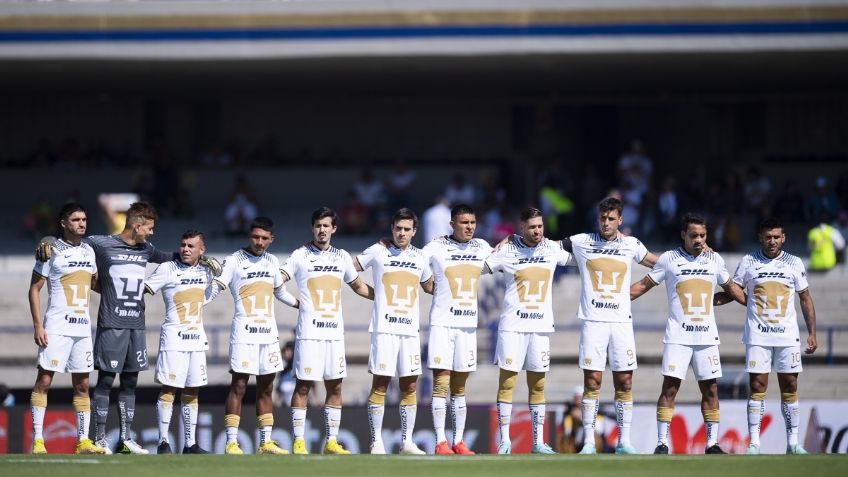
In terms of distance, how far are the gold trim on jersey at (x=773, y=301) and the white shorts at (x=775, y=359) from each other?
0.31m

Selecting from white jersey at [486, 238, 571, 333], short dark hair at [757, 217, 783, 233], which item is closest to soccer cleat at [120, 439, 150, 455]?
white jersey at [486, 238, 571, 333]

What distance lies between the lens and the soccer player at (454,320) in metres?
13.9

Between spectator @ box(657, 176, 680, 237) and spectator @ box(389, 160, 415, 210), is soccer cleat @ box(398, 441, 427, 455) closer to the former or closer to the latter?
spectator @ box(657, 176, 680, 237)

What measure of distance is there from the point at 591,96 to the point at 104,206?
35.8ft

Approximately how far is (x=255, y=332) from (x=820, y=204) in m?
16.9

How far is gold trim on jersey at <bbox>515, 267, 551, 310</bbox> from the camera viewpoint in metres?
14.0

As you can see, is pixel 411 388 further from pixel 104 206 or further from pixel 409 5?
pixel 104 206

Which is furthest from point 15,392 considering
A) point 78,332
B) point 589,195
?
point 589,195

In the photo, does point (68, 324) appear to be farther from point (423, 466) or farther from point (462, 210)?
point (462, 210)

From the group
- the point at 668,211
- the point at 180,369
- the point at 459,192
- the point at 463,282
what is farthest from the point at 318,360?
the point at 668,211

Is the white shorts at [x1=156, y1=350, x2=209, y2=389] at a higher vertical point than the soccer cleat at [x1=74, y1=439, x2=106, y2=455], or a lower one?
higher

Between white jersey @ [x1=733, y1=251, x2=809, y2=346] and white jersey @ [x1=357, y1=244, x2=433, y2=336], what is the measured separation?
346 centimetres

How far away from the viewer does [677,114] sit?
30.7 m

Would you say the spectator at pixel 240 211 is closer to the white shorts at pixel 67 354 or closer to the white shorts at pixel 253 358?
the white shorts at pixel 67 354
